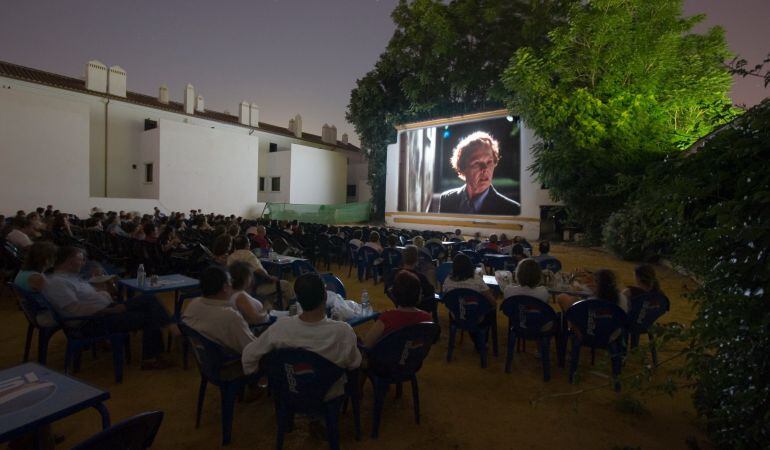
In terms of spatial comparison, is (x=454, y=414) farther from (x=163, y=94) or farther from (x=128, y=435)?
(x=163, y=94)

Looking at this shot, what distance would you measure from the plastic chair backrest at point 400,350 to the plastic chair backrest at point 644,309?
2423 millimetres

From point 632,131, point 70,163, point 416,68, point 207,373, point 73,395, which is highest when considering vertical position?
point 416,68

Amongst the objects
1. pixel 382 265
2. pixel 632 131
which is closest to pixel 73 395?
pixel 382 265

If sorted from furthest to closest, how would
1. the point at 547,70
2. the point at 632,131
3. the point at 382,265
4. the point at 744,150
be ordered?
1. the point at 547,70
2. the point at 632,131
3. the point at 382,265
4. the point at 744,150

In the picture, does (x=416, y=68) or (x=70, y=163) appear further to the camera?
(x=416, y=68)

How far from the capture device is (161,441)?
2.79m

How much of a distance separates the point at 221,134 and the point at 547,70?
1789cm

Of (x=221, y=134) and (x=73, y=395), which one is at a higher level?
(x=221, y=134)

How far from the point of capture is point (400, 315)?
2.99m

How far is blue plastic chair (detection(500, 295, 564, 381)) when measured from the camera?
390 centimetres

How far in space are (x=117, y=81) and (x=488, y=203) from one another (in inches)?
853

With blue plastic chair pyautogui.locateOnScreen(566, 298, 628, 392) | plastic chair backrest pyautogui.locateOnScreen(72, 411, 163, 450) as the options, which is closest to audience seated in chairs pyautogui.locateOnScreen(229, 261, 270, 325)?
plastic chair backrest pyautogui.locateOnScreen(72, 411, 163, 450)

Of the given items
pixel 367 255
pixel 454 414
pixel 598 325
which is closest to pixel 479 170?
pixel 367 255

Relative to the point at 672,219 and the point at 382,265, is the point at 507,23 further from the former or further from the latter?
the point at 672,219
